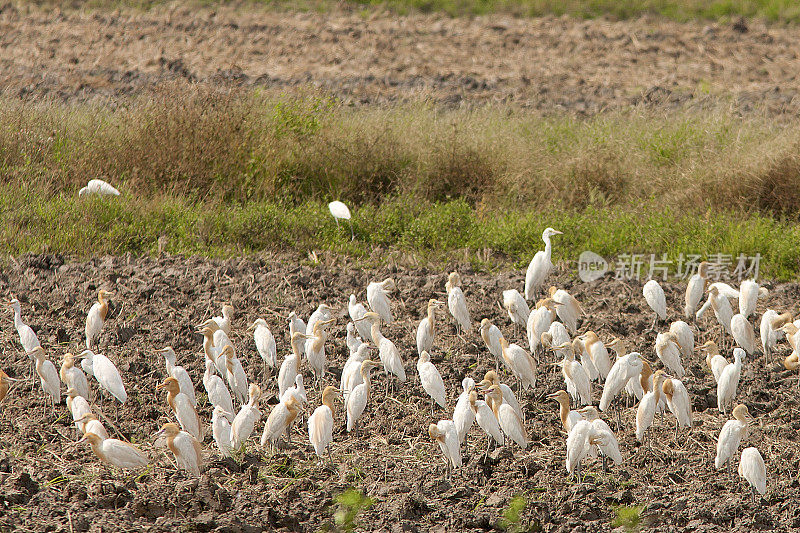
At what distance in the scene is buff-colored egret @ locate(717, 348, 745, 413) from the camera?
215 inches

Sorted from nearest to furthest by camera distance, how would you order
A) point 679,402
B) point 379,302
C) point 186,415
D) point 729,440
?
point 729,440 < point 186,415 < point 679,402 < point 379,302

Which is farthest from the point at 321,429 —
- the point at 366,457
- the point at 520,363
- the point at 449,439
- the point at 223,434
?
the point at 520,363

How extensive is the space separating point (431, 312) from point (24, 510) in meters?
3.00

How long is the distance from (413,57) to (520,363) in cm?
1263

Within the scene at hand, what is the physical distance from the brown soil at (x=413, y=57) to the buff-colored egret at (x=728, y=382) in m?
8.73

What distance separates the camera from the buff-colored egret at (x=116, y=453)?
4.60 m

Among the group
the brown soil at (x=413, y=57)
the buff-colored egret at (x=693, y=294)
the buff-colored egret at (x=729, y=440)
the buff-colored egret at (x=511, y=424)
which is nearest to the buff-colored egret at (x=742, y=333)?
the buff-colored egret at (x=693, y=294)

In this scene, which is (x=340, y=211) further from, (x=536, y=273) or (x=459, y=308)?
(x=459, y=308)

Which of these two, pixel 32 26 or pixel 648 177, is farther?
pixel 32 26

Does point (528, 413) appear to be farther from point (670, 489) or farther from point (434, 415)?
point (670, 489)

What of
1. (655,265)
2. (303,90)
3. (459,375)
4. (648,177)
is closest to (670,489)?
(459,375)

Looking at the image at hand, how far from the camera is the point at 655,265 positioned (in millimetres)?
8859

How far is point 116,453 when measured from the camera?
460 centimetres

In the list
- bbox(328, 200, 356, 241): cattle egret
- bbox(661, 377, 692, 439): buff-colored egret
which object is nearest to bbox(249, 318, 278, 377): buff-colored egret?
bbox(661, 377, 692, 439): buff-colored egret
